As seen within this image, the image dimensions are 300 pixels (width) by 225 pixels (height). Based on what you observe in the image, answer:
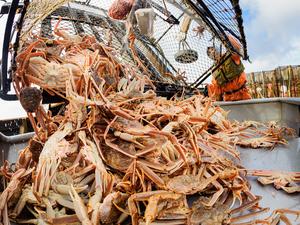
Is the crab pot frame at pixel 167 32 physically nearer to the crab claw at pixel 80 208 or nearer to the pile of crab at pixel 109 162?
the pile of crab at pixel 109 162

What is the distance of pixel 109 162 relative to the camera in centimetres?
145

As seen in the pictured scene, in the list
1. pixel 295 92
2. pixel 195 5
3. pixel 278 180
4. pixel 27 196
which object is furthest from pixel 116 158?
pixel 295 92

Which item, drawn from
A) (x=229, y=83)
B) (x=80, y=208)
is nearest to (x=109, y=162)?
(x=80, y=208)

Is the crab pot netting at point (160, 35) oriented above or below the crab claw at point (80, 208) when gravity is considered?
above

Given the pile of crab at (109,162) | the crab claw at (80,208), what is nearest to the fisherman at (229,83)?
the pile of crab at (109,162)

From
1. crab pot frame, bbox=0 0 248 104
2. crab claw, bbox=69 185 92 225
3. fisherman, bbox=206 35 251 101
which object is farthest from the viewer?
fisherman, bbox=206 35 251 101

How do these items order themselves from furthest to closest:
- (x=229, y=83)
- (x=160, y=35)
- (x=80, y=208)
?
(x=229, y=83) < (x=160, y=35) < (x=80, y=208)

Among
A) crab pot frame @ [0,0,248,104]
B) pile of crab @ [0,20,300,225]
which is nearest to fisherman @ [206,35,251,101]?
crab pot frame @ [0,0,248,104]

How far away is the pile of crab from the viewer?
3.98 feet

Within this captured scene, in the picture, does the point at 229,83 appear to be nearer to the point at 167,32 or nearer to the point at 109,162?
the point at 167,32

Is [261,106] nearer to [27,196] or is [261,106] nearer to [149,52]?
[149,52]

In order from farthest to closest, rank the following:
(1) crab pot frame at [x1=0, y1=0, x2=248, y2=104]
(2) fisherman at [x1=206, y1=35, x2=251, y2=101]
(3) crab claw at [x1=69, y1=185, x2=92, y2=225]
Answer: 1. (2) fisherman at [x1=206, y1=35, x2=251, y2=101]
2. (1) crab pot frame at [x1=0, y1=0, x2=248, y2=104]
3. (3) crab claw at [x1=69, y1=185, x2=92, y2=225]

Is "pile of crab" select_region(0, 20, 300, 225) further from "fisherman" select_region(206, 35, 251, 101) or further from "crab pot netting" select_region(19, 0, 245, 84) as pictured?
"fisherman" select_region(206, 35, 251, 101)

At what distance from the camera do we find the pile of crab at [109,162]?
3.98ft
